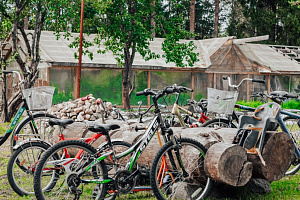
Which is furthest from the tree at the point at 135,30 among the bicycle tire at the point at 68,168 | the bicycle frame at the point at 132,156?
the bicycle tire at the point at 68,168

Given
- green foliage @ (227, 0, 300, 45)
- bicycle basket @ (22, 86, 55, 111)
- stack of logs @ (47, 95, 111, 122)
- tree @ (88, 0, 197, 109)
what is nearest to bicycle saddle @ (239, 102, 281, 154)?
bicycle basket @ (22, 86, 55, 111)

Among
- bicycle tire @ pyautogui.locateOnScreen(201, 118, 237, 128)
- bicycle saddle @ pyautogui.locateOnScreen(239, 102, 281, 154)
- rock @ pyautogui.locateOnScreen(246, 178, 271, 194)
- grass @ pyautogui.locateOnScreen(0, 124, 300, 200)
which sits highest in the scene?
bicycle saddle @ pyautogui.locateOnScreen(239, 102, 281, 154)

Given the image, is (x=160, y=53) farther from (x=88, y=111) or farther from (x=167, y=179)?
(x=167, y=179)

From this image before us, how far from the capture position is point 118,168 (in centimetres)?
493

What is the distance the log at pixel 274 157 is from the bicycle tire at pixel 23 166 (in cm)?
258

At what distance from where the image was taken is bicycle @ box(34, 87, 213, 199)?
15.0 ft

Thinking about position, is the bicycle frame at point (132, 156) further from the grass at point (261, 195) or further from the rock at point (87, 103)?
the rock at point (87, 103)

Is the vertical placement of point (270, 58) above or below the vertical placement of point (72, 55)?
above

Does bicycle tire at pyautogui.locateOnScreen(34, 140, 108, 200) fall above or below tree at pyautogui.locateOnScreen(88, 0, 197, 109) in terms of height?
below

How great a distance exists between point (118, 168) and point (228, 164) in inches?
48.4

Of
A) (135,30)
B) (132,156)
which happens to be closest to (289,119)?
(132,156)

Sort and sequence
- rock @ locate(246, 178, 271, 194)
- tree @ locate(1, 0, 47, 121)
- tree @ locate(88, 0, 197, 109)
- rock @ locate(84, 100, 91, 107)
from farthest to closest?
1. tree @ locate(88, 0, 197, 109)
2. tree @ locate(1, 0, 47, 121)
3. rock @ locate(84, 100, 91, 107)
4. rock @ locate(246, 178, 271, 194)

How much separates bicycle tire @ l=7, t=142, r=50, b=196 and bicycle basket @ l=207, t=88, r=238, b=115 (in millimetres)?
2649

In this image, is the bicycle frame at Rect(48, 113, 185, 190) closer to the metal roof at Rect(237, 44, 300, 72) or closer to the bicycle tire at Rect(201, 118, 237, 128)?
the bicycle tire at Rect(201, 118, 237, 128)
